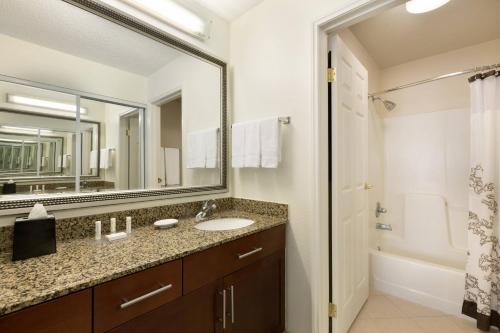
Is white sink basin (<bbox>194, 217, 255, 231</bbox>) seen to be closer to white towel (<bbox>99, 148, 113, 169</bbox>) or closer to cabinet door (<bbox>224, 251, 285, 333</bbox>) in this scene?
cabinet door (<bbox>224, 251, 285, 333</bbox>)

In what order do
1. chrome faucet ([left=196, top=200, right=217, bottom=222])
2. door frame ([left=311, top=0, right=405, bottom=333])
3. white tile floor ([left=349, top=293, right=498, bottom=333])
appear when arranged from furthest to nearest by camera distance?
white tile floor ([left=349, top=293, right=498, bottom=333])
chrome faucet ([left=196, top=200, right=217, bottom=222])
door frame ([left=311, top=0, right=405, bottom=333])

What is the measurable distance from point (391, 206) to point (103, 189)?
2852 mm

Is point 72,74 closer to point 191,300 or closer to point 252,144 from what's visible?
point 252,144

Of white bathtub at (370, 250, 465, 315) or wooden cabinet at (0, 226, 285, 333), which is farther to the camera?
white bathtub at (370, 250, 465, 315)

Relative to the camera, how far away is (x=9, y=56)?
Answer: 1.00m

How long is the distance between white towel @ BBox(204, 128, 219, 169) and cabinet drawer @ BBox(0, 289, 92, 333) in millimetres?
1172

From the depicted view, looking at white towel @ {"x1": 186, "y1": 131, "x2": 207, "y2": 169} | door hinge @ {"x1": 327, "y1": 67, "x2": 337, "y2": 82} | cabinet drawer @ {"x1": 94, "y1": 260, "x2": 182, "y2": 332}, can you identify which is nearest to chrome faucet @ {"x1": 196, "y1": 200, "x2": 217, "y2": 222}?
white towel @ {"x1": 186, "y1": 131, "x2": 207, "y2": 169}

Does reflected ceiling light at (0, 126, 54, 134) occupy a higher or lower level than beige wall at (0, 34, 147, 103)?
lower

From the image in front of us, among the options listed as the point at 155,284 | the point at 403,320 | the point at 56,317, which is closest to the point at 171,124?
the point at 155,284

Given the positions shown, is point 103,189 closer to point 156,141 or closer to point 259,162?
point 156,141

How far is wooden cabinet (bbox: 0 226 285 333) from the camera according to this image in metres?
0.66

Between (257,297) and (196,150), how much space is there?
105 cm

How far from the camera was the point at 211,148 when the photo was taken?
70.5 inches

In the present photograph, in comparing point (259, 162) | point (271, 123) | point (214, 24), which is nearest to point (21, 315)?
point (259, 162)
